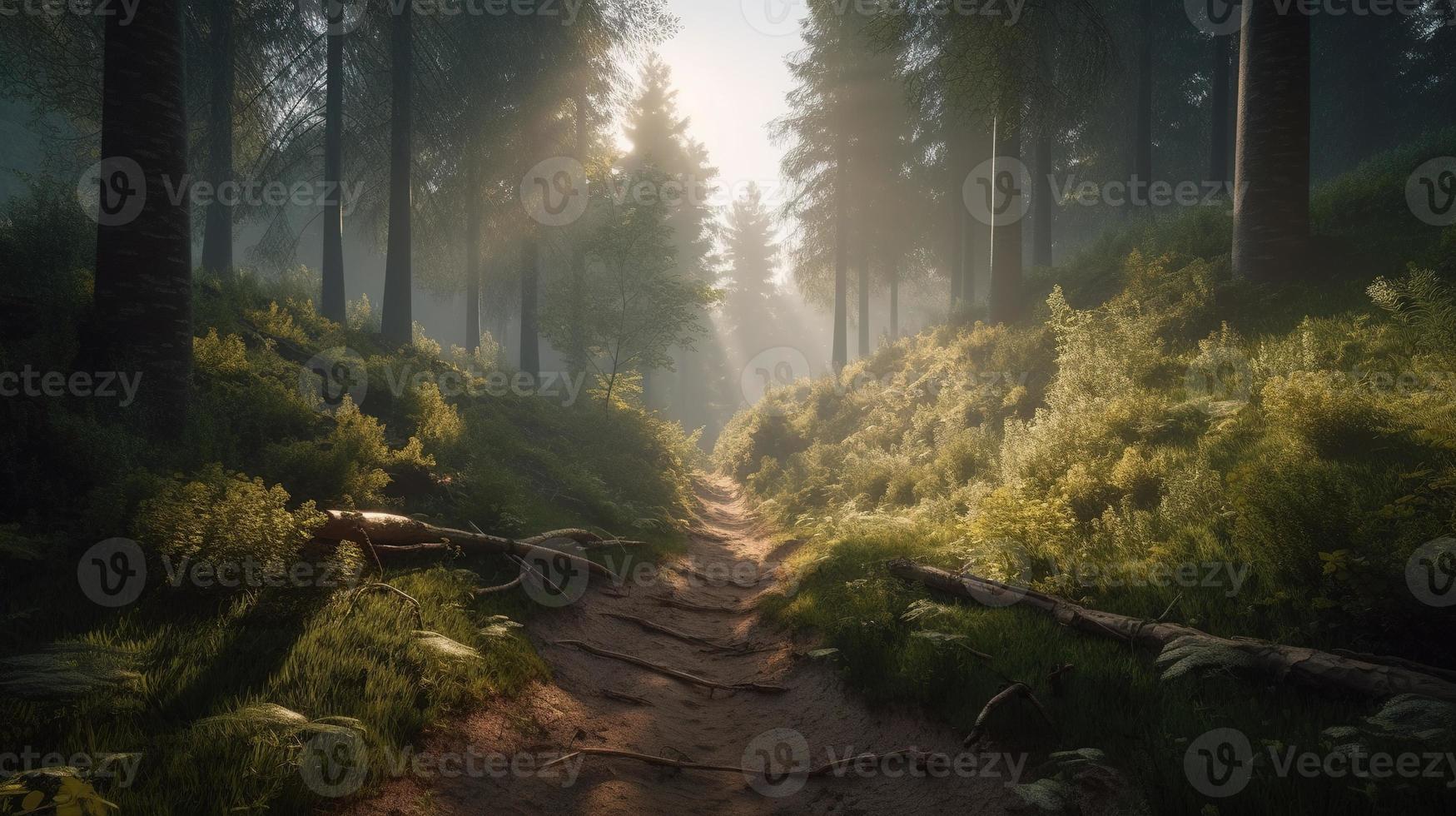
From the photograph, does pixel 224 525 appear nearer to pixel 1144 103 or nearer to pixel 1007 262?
pixel 1007 262

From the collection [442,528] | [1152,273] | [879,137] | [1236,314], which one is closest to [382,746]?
[442,528]

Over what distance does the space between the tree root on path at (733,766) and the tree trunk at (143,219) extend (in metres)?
6.02

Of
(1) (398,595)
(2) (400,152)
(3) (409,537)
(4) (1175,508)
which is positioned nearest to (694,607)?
(3) (409,537)

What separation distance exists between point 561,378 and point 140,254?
16.6m
